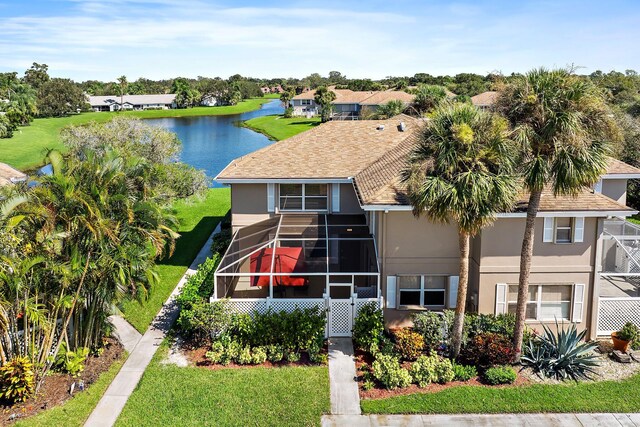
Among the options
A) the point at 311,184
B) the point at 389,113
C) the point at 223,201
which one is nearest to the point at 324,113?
the point at 389,113

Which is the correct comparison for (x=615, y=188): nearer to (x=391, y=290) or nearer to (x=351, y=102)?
(x=391, y=290)

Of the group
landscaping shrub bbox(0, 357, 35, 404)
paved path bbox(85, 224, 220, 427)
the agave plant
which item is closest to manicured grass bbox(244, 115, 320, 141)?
paved path bbox(85, 224, 220, 427)

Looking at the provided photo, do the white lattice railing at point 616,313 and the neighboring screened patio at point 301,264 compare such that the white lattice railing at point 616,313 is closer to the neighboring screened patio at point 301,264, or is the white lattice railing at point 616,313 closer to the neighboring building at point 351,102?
the neighboring screened patio at point 301,264

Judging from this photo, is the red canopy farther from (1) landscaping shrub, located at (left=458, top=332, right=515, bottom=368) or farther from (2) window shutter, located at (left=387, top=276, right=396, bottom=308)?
(1) landscaping shrub, located at (left=458, top=332, right=515, bottom=368)

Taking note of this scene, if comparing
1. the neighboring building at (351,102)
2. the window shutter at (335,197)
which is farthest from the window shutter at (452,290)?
the neighboring building at (351,102)

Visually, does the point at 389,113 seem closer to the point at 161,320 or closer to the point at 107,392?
the point at 161,320

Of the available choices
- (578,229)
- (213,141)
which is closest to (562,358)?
(578,229)
